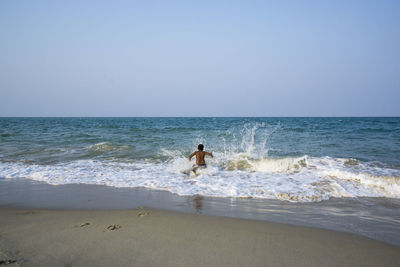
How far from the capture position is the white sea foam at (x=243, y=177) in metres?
6.06

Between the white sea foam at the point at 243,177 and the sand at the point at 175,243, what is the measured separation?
6.59ft

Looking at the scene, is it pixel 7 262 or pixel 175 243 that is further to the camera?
pixel 175 243

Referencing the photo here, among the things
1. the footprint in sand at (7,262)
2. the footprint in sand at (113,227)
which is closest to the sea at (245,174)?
the footprint in sand at (113,227)

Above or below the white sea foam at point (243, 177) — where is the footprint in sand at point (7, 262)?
above

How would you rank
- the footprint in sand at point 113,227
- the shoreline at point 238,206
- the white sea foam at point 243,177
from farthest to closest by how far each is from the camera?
1. the white sea foam at point 243,177
2. the shoreline at point 238,206
3. the footprint in sand at point 113,227

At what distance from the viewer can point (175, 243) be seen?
3227 mm

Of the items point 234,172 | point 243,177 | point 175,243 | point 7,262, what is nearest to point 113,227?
point 175,243

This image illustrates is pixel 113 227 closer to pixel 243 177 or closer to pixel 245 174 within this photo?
pixel 243 177

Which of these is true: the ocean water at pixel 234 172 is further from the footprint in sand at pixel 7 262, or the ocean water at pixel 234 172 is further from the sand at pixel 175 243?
the footprint in sand at pixel 7 262

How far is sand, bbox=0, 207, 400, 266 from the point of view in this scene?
2.84 m

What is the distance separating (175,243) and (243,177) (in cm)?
485

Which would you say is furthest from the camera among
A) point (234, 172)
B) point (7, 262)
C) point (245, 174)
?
point (234, 172)

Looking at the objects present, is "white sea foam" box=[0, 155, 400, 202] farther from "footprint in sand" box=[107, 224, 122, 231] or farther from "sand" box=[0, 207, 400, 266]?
"footprint in sand" box=[107, 224, 122, 231]

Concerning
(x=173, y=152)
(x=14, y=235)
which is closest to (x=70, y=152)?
(x=173, y=152)
